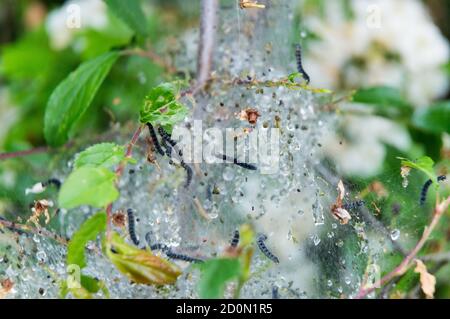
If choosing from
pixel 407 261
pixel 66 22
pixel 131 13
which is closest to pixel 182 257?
pixel 407 261

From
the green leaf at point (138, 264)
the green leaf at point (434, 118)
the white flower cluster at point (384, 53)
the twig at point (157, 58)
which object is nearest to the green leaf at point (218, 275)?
the green leaf at point (138, 264)

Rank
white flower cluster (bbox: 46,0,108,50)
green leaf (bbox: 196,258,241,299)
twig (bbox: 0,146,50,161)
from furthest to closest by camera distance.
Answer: white flower cluster (bbox: 46,0,108,50) < twig (bbox: 0,146,50,161) < green leaf (bbox: 196,258,241,299)

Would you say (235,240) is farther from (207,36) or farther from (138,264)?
(207,36)

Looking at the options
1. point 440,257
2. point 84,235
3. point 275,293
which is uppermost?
point 84,235

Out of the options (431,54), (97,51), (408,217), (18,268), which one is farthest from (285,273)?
(431,54)

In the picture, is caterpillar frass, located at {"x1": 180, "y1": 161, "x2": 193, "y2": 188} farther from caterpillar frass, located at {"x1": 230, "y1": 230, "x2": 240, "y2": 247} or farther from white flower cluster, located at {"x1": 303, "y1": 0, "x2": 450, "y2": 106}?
white flower cluster, located at {"x1": 303, "y1": 0, "x2": 450, "y2": 106}

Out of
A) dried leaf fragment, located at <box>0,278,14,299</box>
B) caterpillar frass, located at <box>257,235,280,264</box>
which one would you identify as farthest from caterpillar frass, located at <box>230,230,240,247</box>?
dried leaf fragment, located at <box>0,278,14,299</box>

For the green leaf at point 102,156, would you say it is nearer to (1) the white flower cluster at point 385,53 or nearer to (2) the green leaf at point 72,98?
(2) the green leaf at point 72,98
